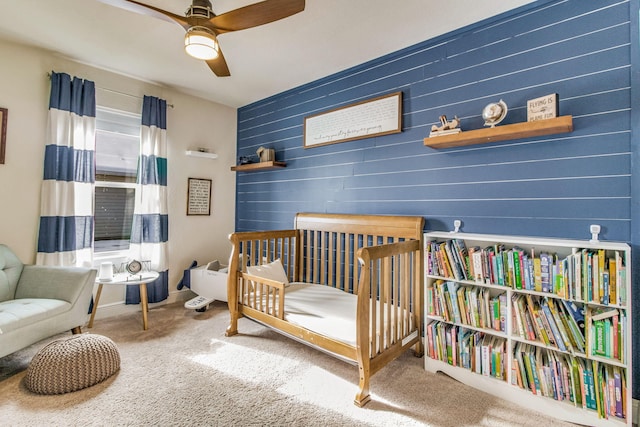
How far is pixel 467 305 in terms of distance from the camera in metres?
2.01

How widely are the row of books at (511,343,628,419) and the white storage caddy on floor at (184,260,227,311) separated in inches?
106

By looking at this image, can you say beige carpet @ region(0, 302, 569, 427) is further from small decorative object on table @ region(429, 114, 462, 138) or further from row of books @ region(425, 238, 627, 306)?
small decorative object on table @ region(429, 114, 462, 138)

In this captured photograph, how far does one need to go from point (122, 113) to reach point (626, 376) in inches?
176

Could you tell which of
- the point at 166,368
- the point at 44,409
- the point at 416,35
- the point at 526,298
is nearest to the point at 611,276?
the point at 526,298

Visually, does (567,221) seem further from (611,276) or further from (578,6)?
(578,6)

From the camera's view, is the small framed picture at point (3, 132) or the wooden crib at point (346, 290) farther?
the small framed picture at point (3, 132)

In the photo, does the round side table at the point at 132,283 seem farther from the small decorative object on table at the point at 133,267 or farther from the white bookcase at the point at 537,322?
the white bookcase at the point at 537,322

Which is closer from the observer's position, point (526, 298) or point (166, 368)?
point (526, 298)

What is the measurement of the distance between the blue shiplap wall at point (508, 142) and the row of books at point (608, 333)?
277 millimetres

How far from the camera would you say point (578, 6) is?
73.2 inches

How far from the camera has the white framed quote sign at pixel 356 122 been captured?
8.75 feet

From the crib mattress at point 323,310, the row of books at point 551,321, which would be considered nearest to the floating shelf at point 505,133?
the row of books at point 551,321

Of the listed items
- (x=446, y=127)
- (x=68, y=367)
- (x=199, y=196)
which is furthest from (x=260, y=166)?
(x=68, y=367)

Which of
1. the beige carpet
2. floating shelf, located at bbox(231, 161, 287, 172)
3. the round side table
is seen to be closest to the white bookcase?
the beige carpet
